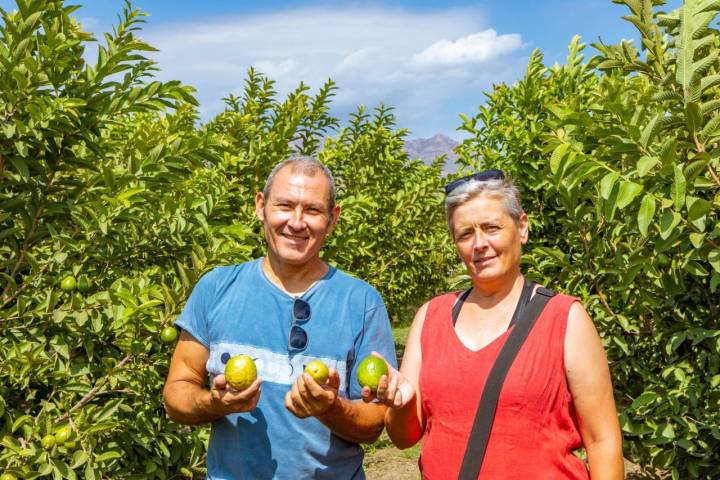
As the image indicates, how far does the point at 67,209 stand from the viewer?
329 centimetres

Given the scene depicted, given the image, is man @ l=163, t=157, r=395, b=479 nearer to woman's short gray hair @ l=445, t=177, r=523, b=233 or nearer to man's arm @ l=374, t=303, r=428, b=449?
man's arm @ l=374, t=303, r=428, b=449

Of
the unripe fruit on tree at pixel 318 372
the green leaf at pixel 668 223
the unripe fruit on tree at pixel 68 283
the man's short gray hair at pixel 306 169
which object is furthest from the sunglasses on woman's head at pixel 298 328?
the unripe fruit on tree at pixel 68 283

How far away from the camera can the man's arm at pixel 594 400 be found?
205 cm

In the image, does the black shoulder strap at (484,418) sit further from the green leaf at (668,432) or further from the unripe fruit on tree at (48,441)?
the unripe fruit on tree at (48,441)

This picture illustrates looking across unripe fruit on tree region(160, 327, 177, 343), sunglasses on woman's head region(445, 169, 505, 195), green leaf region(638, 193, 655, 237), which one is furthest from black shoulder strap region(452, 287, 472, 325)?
unripe fruit on tree region(160, 327, 177, 343)

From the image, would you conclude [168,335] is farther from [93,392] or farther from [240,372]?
[240,372]

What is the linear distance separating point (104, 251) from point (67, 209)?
0.93 ft

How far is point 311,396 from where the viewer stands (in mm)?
1893

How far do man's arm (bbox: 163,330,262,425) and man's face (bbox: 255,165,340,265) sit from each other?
419 millimetres

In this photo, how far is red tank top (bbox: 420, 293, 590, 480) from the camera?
2025 millimetres

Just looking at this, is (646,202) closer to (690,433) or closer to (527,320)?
(527,320)

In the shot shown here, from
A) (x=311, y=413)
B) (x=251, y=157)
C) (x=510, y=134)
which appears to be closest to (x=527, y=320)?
(x=311, y=413)

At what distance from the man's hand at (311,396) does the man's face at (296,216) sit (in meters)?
0.46

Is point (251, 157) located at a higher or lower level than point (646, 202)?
higher
